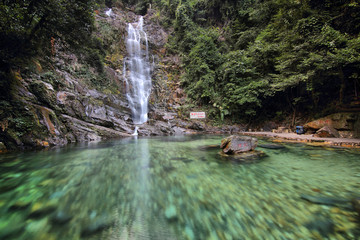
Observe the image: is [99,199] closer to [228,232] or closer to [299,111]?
[228,232]

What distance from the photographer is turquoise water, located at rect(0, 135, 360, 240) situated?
1388 mm

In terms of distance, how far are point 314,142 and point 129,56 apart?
2058 centimetres

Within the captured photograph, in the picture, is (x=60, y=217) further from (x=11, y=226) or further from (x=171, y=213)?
(x=171, y=213)

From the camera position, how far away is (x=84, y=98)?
1039 cm

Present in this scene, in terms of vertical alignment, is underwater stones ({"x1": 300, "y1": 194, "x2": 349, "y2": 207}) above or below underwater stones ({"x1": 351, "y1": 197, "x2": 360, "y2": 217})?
below

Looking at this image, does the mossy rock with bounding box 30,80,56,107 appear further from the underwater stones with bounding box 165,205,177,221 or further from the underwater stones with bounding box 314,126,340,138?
the underwater stones with bounding box 314,126,340,138

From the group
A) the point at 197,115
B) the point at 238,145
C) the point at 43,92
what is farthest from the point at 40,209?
the point at 197,115

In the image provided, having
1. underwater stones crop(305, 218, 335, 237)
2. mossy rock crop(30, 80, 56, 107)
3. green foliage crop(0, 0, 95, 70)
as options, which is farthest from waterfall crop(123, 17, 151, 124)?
underwater stones crop(305, 218, 335, 237)

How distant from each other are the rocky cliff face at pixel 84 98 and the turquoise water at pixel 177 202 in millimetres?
2884

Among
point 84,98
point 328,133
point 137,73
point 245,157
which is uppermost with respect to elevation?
point 137,73

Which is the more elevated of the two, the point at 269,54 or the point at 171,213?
the point at 269,54

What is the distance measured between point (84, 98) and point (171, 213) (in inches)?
447

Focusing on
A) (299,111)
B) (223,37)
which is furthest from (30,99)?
(223,37)

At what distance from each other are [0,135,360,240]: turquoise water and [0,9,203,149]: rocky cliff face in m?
2.88
